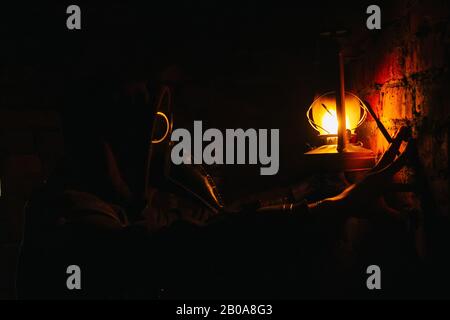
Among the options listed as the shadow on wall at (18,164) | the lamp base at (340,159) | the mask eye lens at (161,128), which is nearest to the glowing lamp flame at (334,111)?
the lamp base at (340,159)

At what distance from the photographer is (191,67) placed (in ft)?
10.6

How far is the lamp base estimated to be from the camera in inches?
86.9

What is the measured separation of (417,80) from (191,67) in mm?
1602

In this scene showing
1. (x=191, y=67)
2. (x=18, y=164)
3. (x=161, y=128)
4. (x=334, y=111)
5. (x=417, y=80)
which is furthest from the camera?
(x=191, y=67)

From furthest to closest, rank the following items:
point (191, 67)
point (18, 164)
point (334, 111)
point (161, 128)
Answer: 1. point (191, 67)
2. point (18, 164)
3. point (161, 128)
4. point (334, 111)

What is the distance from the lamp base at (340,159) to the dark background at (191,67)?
0.22 m

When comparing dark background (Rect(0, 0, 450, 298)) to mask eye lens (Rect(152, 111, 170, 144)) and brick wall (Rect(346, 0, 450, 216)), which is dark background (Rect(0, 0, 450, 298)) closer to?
brick wall (Rect(346, 0, 450, 216))

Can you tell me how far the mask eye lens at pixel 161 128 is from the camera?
8.04 feet

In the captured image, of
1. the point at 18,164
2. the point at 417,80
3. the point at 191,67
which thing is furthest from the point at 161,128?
the point at 417,80

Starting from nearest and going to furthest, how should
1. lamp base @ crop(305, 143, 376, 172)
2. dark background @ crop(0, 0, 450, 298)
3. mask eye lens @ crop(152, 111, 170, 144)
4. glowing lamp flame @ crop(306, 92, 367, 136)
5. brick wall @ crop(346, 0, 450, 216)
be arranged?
brick wall @ crop(346, 0, 450, 216) < lamp base @ crop(305, 143, 376, 172) < glowing lamp flame @ crop(306, 92, 367, 136) < mask eye lens @ crop(152, 111, 170, 144) < dark background @ crop(0, 0, 450, 298)

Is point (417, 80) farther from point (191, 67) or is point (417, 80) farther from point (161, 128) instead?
point (191, 67)

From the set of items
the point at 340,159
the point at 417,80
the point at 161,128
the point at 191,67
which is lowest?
the point at 340,159

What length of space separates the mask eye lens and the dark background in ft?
1.27

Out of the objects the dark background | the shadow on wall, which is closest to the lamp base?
the dark background
